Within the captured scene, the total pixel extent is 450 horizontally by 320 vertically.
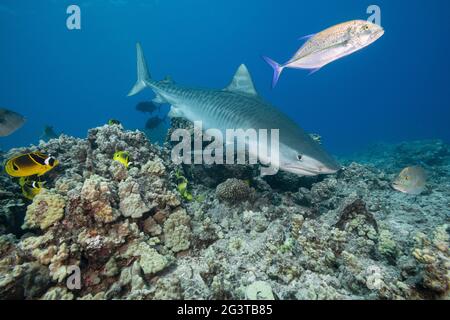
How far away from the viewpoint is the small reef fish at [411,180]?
16.7 ft

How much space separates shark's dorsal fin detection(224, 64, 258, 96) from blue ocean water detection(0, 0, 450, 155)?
90452mm

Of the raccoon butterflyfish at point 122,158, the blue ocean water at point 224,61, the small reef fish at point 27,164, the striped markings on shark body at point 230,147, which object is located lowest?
the small reef fish at point 27,164

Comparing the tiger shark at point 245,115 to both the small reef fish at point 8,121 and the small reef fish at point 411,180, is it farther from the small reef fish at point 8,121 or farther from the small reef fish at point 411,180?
the small reef fish at point 8,121

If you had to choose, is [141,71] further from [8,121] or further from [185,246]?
[185,246]

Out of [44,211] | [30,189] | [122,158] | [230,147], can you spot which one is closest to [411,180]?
[230,147]

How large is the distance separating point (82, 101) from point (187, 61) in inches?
3186

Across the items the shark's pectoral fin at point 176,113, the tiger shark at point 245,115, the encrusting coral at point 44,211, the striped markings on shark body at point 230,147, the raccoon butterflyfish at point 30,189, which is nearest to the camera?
the encrusting coral at point 44,211

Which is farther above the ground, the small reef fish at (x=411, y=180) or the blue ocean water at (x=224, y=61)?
the blue ocean water at (x=224, y=61)

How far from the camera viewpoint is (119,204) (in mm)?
3586

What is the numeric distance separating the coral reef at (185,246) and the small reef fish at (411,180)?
2.20 feet

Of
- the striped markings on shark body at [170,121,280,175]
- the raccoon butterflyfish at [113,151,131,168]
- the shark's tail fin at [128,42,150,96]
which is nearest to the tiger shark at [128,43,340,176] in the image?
the striped markings on shark body at [170,121,280,175]

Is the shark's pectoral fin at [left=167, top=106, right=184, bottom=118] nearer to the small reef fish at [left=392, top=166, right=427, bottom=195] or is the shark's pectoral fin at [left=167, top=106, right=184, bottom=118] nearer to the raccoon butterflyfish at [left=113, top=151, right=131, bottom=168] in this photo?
the raccoon butterflyfish at [left=113, top=151, right=131, bottom=168]

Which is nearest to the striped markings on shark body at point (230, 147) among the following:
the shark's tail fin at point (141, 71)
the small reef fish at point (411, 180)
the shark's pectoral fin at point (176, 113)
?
the shark's pectoral fin at point (176, 113)
